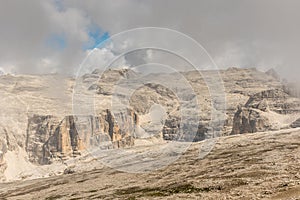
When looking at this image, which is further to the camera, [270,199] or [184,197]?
[184,197]

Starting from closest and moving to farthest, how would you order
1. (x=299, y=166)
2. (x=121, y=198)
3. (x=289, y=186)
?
(x=289, y=186), (x=299, y=166), (x=121, y=198)

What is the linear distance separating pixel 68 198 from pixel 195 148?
95398 mm

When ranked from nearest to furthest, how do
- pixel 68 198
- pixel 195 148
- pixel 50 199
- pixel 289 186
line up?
pixel 289 186, pixel 68 198, pixel 50 199, pixel 195 148

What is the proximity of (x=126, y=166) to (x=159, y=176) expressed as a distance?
2436 inches

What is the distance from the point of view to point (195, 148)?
184875 millimetres

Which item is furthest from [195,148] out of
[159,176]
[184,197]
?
[184,197]

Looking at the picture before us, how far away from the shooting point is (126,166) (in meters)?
169

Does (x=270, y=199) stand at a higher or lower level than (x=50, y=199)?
higher

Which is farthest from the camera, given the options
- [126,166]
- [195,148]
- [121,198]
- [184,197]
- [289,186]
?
[195,148]

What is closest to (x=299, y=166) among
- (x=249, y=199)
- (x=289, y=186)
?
(x=289, y=186)

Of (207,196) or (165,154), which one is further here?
(165,154)

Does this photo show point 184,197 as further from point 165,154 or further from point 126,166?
point 165,154

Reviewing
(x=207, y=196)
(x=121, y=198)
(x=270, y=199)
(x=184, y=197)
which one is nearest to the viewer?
(x=270, y=199)

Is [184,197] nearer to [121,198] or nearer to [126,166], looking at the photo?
[121,198]
